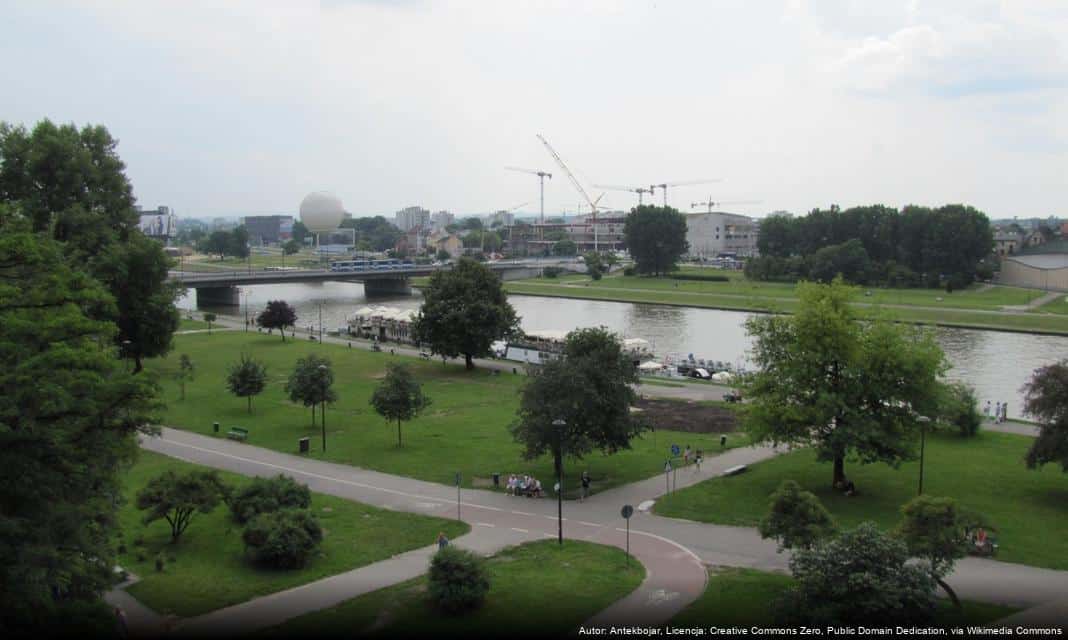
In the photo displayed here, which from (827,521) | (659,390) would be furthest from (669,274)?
(827,521)

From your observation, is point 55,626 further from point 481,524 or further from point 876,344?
point 876,344

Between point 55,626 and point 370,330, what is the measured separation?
42.8 meters

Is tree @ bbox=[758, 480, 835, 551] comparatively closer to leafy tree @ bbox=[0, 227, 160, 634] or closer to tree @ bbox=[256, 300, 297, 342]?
leafy tree @ bbox=[0, 227, 160, 634]

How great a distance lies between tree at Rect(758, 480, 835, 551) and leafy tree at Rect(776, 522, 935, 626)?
1.79 m

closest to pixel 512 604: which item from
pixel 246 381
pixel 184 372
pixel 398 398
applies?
pixel 398 398

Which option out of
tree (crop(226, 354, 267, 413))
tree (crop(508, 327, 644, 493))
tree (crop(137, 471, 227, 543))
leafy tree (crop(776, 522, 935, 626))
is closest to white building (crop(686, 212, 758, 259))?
tree (crop(226, 354, 267, 413))

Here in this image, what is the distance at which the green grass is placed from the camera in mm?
16828

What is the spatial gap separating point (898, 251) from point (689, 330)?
37.2 m

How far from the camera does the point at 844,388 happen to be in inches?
784

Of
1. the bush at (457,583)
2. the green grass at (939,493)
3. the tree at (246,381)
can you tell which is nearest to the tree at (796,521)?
the green grass at (939,493)

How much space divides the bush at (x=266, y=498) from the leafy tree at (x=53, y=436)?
433cm

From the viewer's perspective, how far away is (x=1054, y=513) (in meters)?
18.0

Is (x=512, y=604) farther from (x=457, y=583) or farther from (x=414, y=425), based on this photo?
(x=414, y=425)

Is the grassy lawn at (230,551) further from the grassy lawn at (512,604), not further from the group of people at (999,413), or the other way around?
the group of people at (999,413)
